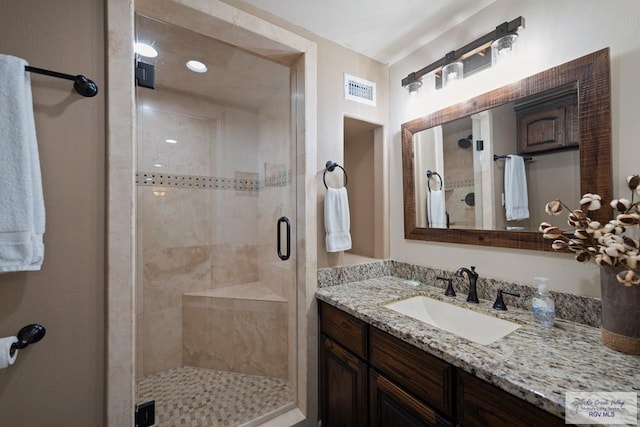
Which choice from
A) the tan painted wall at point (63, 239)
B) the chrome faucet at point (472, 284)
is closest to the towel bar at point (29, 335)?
the tan painted wall at point (63, 239)

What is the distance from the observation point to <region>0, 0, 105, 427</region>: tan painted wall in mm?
901

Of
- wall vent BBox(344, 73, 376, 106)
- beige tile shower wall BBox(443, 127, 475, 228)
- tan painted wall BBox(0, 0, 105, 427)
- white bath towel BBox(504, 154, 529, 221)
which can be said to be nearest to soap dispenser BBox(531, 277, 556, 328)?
white bath towel BBox(504, 154, 529, 221)

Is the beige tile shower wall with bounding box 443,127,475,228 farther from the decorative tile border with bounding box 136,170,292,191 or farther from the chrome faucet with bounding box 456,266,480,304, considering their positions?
the decorative tile border with bounding box 136,170,292,191

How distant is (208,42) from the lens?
5.43 feet

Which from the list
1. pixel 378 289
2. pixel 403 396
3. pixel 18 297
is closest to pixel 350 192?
pixel 378 289

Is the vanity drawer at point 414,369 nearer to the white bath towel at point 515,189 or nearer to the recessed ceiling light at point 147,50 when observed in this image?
the white bath towel at point 515,189

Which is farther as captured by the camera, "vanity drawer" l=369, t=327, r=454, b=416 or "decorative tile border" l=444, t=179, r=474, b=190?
"decorative tile border" l=444, t=179, r=474, b=190

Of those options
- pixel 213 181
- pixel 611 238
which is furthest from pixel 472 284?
pixel 213 181

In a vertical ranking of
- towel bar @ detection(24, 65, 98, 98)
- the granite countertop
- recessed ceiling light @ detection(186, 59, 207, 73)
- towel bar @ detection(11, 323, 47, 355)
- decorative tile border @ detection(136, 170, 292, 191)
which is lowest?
the granite countertop

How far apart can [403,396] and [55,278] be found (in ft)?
4.47

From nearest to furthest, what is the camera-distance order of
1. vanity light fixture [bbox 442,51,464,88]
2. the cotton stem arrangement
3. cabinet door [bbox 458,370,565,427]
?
cabinet door [bbox 458,370,565,427] < the cotton stem arrangement < vanity light fixture [bbox 442,51,464,88]

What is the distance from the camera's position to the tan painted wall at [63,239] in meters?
0.90

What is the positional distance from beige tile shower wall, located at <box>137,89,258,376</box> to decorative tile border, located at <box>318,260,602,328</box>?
115 centimetres

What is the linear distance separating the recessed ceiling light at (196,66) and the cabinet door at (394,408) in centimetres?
221
